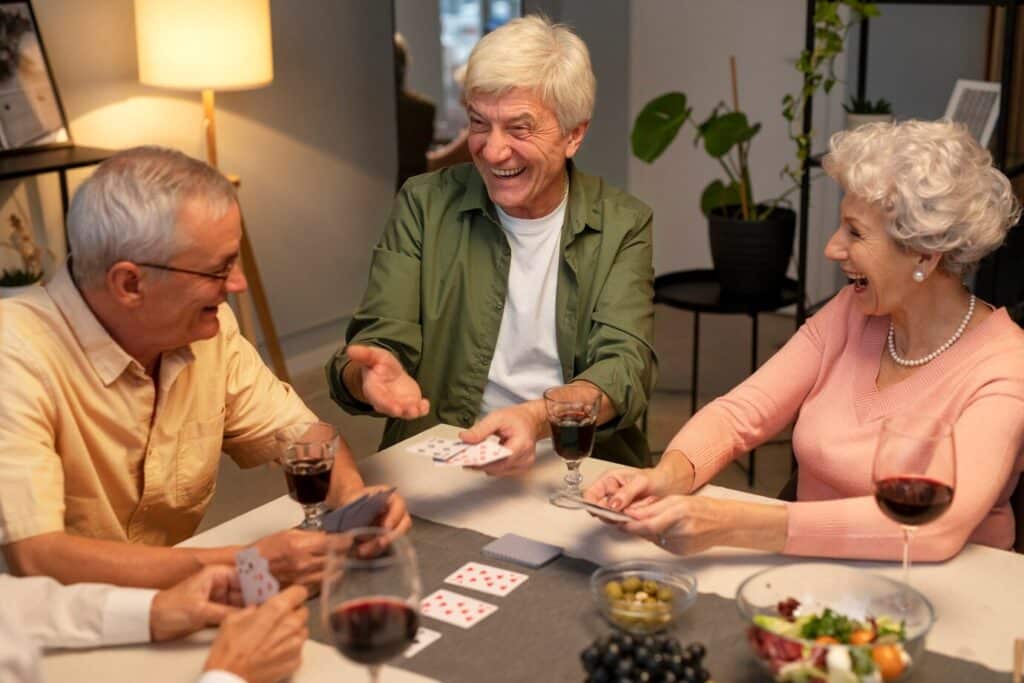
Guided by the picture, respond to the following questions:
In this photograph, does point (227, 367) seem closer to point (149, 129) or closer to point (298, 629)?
point (298, 629)

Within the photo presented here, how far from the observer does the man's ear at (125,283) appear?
6.66 feet

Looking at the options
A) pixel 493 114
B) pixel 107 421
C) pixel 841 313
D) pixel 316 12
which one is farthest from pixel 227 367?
pixel 316 12

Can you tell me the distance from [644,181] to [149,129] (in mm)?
2730

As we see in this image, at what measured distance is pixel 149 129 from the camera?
4.83 metres

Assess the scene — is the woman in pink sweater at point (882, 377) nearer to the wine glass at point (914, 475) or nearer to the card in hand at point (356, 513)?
the wine glass at point (914, 475)

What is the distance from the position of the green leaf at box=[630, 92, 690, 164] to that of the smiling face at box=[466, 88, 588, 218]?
1.91m

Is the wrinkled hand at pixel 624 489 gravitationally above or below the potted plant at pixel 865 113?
below

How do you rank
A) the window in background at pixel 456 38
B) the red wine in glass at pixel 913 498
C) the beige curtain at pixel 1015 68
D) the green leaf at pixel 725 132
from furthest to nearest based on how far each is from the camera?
the window in background at pixel 456 38 → the beige curtain at pixel 1015 68 → the green leaf at pixel 725 132 → the red wine in glass at pixel 913 498

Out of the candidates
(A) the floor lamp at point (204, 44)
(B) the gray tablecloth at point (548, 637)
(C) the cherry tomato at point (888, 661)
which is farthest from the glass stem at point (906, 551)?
(A) the floor lamp at point (204, 44)

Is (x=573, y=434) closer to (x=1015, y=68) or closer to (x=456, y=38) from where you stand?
(x=1015, y=68)

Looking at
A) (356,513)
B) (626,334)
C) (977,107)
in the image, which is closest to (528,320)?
(626,334)

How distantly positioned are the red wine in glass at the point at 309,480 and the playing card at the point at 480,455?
274mm

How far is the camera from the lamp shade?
14.5 ft

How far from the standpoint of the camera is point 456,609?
1.83m
